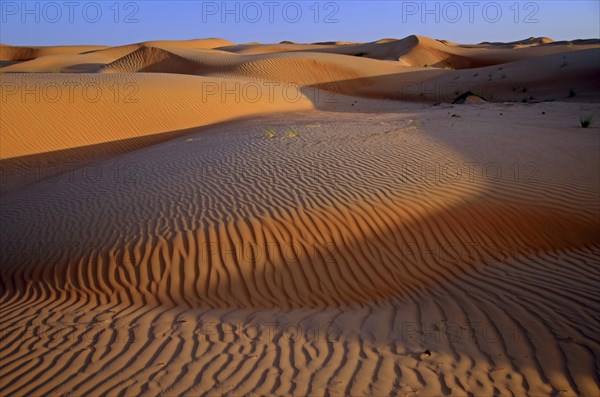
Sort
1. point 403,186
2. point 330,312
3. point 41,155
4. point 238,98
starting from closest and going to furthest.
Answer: point 330,312
point 403,186
point 41,155
point 238,98

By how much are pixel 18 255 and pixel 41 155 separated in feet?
24.3

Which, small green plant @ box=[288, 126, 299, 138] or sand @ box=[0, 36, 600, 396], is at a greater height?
small green plant @ box=[288, 126, 299, 138]

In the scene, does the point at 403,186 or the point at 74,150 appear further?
the point at 74,150

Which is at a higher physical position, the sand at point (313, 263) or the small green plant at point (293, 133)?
the small green plant at point (293, 133)

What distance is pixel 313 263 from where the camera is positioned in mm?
6023

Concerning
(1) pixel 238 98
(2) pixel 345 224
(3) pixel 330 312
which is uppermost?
(1) pixel 238 98

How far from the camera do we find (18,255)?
6.65m

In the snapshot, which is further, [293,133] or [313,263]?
[293,133]

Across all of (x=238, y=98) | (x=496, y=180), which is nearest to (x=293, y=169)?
(x=496, y=180)

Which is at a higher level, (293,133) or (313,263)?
(293,133)

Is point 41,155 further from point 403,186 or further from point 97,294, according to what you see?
point 403,186

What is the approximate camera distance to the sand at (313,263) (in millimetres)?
3895

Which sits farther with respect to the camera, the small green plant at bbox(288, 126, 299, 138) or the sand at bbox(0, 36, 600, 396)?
the small green plant at bbox(288, 126, 299, 138)

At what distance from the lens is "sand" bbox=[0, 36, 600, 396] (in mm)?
3895
